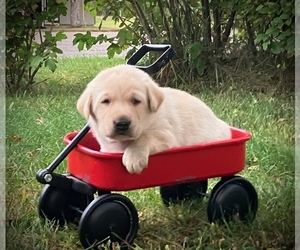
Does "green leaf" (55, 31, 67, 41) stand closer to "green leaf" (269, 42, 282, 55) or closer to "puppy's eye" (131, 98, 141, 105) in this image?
"puppy's eye" (131, 98, 141, 105)

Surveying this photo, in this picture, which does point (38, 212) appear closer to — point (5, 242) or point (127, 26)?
point (5, 242)

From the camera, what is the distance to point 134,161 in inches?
51.4

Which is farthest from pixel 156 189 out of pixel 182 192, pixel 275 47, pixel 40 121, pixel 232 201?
pixel 275 47

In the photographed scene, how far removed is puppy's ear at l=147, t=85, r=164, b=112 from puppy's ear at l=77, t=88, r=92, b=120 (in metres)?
0.11

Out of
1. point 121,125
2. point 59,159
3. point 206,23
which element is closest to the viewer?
point 121,125

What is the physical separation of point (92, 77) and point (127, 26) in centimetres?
12

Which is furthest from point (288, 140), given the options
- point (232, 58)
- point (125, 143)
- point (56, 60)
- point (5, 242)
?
point (5, 242)

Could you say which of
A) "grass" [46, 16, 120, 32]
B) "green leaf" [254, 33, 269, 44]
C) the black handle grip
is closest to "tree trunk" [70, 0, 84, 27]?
"grass" [46, 16, 120, 32]

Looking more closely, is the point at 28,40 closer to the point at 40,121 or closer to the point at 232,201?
the point at 40,121

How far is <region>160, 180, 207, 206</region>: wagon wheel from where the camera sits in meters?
1.53

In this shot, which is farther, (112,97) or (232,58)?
(232,58)

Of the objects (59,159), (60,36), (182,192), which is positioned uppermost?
(60,36)

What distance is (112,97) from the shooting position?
4.28 ft

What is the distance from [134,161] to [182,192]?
0.27m
